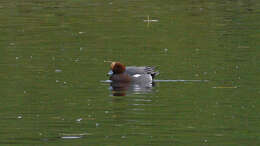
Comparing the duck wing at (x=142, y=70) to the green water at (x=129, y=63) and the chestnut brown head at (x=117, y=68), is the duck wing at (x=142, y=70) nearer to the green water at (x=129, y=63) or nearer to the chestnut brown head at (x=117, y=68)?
the chestnut brown head at (x=117, y=68)

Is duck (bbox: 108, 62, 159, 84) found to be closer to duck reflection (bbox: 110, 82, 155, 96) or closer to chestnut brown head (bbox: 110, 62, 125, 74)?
chestnut brown head (bbox: 110, 62, 125, 74)

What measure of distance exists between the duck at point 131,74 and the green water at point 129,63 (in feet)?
1.16

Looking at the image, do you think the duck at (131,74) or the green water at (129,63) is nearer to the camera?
the green water at (129,63)

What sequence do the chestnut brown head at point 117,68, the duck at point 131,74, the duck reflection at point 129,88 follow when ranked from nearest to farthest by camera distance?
the duck reflection at point 129,88, the duck at point 131,74, the chestnut brown head at point 117,68

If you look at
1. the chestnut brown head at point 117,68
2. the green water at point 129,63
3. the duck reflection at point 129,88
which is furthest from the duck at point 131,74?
the green water at point 129,63

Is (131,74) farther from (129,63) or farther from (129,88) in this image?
(129,63)

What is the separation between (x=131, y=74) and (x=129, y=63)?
7.19 ft

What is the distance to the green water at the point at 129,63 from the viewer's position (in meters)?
15.9

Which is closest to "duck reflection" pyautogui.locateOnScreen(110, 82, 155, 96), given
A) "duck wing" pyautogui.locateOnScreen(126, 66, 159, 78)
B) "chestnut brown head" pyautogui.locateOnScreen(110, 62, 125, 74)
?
"duck wing" pyautogui.locateOnScreen(126, 66, 159, 78)

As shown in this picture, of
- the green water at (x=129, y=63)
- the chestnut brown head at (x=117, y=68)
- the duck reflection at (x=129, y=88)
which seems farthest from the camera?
the chestnut brown head at (x=117, y=68)

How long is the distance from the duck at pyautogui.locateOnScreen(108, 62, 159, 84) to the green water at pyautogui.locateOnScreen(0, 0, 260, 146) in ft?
1.16

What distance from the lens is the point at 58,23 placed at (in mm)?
33406

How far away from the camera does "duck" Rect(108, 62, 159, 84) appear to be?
21.6 meters

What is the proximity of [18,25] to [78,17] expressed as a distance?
3568 millimetres
